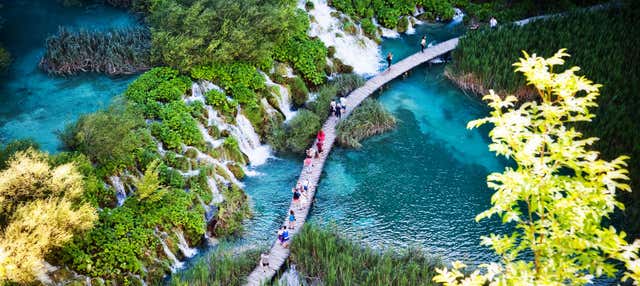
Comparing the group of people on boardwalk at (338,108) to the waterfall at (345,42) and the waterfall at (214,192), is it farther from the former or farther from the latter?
the waterfall at (214,192)

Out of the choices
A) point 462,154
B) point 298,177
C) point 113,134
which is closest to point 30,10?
point 113,134

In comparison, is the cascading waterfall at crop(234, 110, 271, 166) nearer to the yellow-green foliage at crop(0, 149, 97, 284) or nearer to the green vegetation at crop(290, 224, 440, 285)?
the green vegetation at crop(290, 224, 440, 285)

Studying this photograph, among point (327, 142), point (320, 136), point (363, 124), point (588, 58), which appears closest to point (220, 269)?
point (320, 136)

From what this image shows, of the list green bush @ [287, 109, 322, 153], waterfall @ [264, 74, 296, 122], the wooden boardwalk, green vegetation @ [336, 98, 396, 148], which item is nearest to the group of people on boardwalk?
the wooden boardwalk

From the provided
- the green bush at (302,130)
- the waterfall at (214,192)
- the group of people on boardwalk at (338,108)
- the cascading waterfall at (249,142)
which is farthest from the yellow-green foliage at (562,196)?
the group of people on boardwalk at (338,108)

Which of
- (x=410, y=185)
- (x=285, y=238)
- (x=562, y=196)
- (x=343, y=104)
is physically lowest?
(x=285, y=238)

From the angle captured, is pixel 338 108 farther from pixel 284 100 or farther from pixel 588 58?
pixel 588 58

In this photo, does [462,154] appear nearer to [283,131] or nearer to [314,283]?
[283,131]
